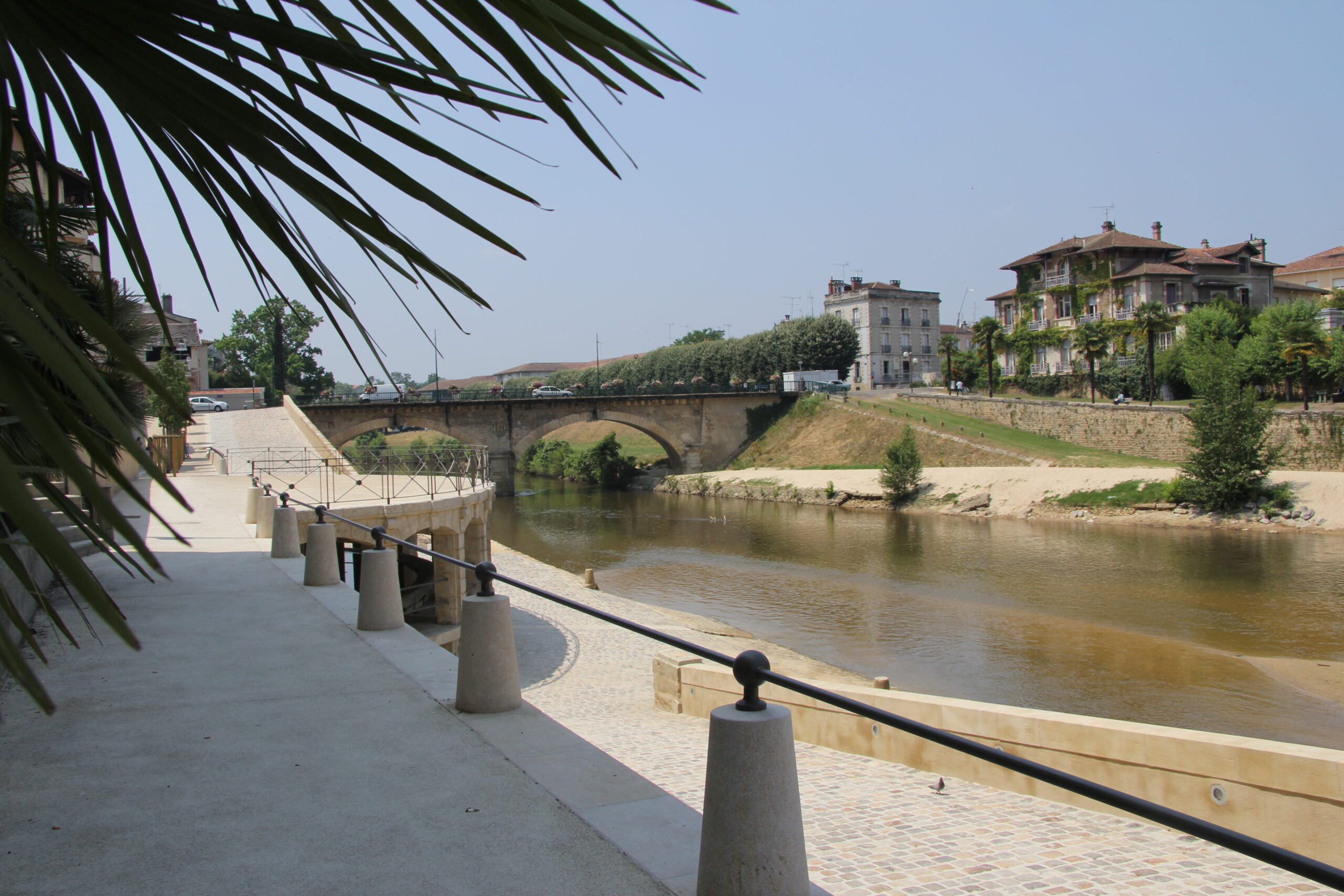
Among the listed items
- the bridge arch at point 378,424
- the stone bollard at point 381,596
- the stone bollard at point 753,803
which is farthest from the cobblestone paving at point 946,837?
the bridge arch at point 378,424

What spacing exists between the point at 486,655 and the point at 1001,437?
47.6 meters

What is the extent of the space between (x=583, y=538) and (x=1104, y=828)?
3271 centimetres

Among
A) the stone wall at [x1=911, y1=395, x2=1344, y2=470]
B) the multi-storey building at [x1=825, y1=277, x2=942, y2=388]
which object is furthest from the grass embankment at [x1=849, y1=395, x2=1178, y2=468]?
the multi-storey building at [x1=825, y1=277, x2=942, y2=388]

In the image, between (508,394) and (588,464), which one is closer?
(508,394)

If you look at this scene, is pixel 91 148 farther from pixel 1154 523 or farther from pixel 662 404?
pixel 662 404

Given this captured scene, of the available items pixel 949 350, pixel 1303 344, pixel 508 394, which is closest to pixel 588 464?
pixel 508 394

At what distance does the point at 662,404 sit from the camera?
63438 mm

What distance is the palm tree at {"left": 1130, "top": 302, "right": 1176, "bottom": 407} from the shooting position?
52.7 metres

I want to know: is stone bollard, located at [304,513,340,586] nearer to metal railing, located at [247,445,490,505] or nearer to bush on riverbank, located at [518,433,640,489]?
metal railing, located at [247,445,490,505]

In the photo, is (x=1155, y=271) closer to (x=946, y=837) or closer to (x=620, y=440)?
(x=620, y=440)

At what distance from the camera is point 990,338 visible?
2613 inches

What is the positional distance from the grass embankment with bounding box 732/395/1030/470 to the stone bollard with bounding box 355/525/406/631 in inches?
1642

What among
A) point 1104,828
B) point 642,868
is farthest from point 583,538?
point 642,868

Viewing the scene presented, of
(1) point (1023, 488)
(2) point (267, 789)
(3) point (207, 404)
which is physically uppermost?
(3) point (207, 404)
